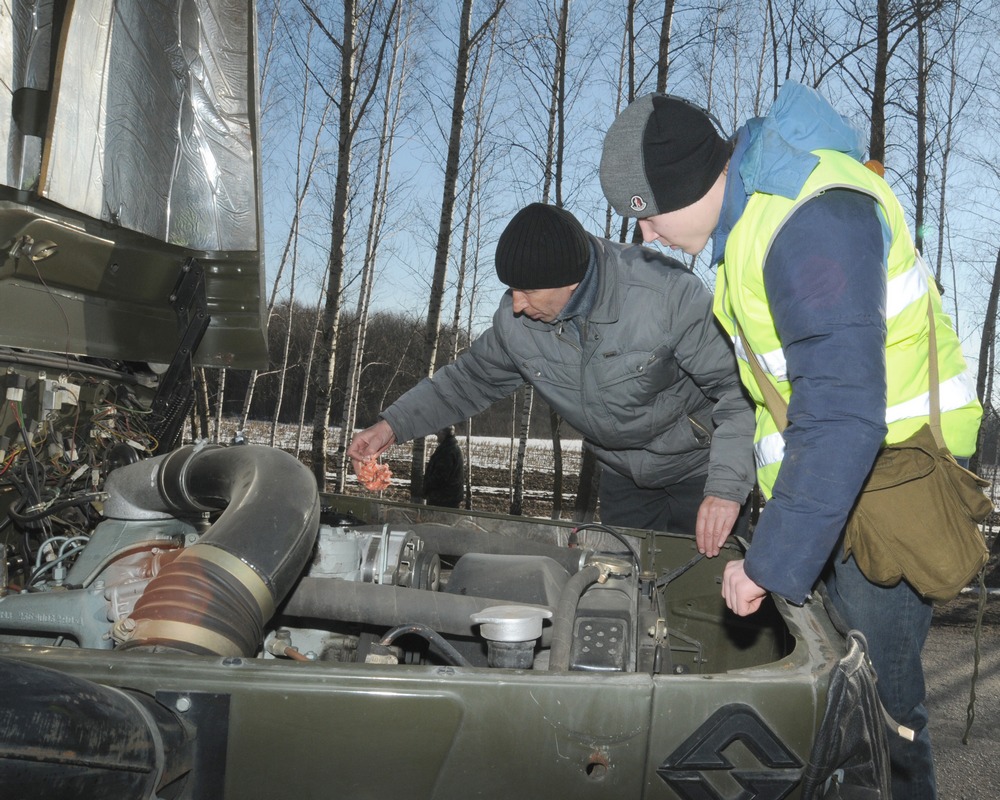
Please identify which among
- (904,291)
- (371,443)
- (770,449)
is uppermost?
(904,291)

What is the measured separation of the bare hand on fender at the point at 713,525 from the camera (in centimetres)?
266

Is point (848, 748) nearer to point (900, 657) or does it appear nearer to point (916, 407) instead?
point (900, 657)

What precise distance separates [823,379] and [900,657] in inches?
34.8

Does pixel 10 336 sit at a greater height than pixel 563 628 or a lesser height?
greater

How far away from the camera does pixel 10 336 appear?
269 centimetres

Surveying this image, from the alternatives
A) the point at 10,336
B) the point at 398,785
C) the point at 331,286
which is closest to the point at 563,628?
the point at 398,785

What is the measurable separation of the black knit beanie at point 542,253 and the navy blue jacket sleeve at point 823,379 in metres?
1.32

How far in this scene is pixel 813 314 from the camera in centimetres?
Result: 163

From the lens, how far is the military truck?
1.51 metres

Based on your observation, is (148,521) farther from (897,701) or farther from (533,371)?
(897,701)

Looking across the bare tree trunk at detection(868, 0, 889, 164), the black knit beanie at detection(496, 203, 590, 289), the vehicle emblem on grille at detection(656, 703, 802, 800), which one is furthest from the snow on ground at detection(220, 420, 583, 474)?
the vehicle emblem on grille at detection(656, 703, 802, 800)

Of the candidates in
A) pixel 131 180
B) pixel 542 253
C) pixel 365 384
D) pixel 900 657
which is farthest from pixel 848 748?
pixel 365 384

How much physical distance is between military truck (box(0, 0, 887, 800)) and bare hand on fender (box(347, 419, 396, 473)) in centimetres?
19

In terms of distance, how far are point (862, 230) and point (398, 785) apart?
55.1 inches
